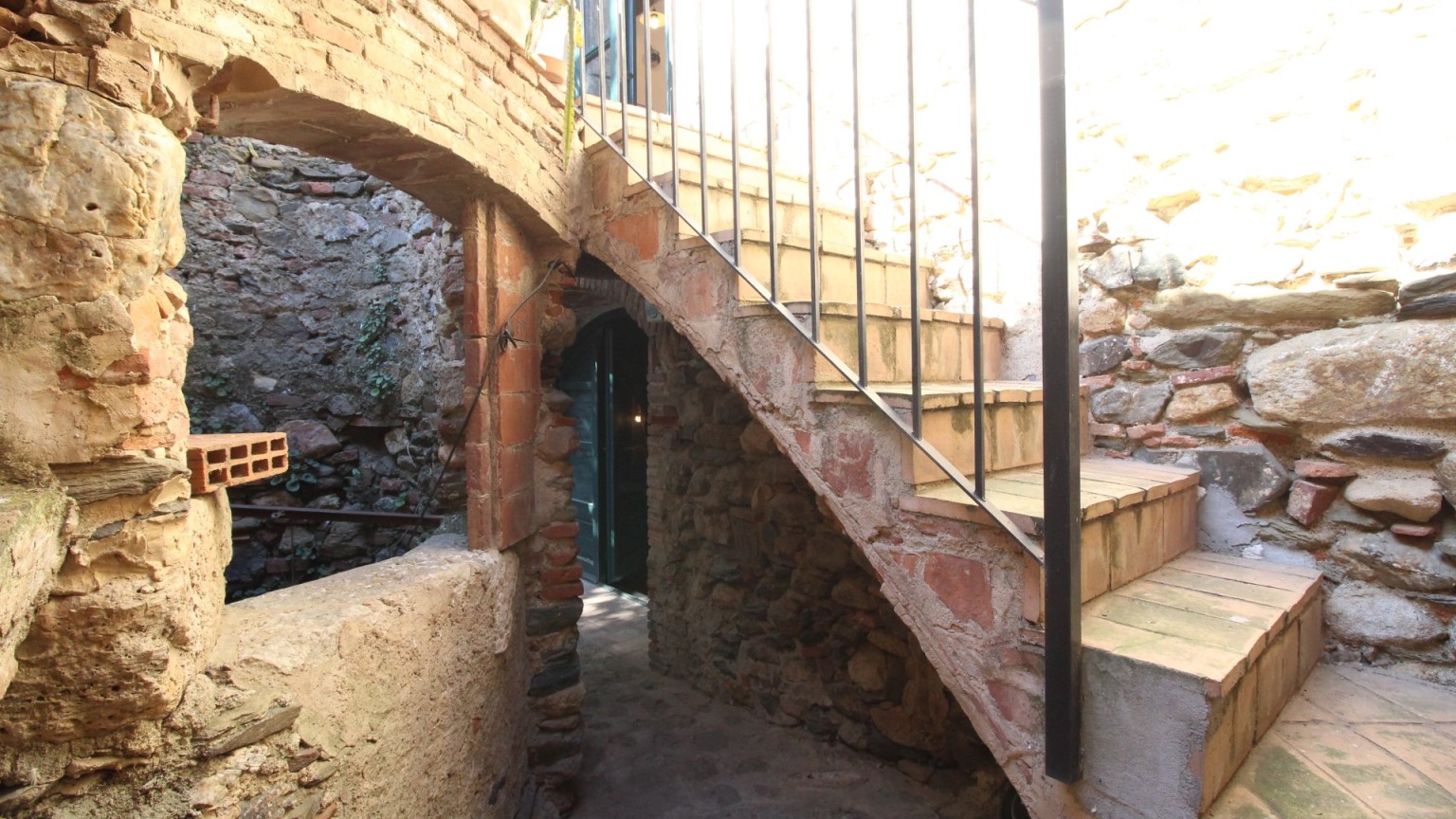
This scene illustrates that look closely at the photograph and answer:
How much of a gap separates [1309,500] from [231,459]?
114 inches

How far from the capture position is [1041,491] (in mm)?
1897

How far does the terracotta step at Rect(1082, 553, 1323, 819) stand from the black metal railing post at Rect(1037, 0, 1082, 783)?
61 millimetres

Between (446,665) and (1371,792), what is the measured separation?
2.36 meters

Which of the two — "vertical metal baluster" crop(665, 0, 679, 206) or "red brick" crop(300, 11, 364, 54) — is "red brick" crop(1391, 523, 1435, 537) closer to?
"vertical metal baluster" crop(665, 0, 679, 206)

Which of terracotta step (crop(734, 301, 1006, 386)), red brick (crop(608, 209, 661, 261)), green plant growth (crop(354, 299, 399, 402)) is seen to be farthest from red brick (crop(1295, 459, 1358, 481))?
green plant growth (crop(354, 299, 399, 402))

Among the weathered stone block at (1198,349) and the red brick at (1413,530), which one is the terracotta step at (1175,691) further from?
the weathered stone block at (1198,349)

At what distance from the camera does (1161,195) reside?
2447mm

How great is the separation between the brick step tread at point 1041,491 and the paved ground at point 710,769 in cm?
186

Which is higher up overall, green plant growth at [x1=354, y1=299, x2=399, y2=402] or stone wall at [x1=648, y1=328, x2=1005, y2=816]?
green plant growth at [x1=354, y1=299, x2=399, y2=402]

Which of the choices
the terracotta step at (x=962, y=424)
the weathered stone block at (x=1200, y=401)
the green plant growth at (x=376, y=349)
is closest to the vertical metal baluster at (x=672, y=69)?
the terracotta step at (x=962, y=424)

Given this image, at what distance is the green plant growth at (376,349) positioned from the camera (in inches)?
220

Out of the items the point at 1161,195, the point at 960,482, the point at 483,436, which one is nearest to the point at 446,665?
the point at 483,436

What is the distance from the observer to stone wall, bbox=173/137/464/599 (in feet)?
17.6

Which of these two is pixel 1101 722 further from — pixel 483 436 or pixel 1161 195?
pixel 483 436
